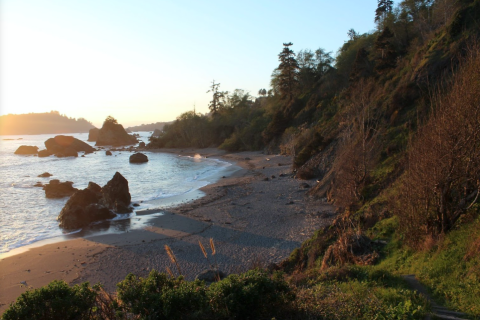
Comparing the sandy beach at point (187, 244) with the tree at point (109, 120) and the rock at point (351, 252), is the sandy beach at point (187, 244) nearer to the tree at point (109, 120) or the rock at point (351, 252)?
the rock at point (351, 252)

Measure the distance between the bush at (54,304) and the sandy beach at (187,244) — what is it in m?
6.08

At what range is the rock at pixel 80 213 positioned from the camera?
757 inches

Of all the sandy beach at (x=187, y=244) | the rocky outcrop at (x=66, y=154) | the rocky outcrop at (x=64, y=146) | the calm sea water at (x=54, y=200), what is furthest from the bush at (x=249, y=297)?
the rocky outcrop at (x=64, y=146)

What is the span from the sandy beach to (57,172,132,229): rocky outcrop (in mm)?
3021

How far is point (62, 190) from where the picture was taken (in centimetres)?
2866

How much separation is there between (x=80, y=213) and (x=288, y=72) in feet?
164

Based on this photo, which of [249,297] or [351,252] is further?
[351,252]

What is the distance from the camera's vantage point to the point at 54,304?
5.42 meters

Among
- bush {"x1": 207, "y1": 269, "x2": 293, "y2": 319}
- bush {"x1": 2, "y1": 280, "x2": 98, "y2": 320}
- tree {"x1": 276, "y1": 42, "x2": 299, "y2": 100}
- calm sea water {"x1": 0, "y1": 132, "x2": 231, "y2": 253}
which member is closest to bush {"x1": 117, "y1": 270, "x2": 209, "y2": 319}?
bush {"x1": 207, "y1": 269, "x2": 293, "y2": 319}

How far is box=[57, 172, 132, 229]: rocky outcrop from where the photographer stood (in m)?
19.5

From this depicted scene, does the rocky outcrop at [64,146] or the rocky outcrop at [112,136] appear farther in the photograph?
the rocky outcrop at [112,136]

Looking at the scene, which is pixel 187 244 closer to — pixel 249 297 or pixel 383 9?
pixel 249 297

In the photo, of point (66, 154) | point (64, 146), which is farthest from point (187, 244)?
point (64, 146)

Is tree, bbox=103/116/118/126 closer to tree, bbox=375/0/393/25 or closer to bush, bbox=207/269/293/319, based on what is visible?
tree, bbox=375/0/393/25
